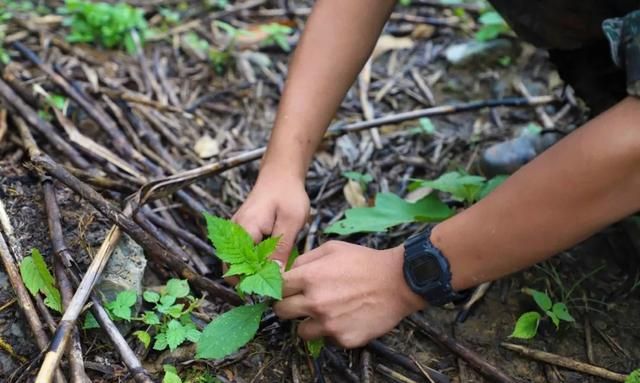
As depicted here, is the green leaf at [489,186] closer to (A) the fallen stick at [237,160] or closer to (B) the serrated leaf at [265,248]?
(A) the fallen stick at [237,160]

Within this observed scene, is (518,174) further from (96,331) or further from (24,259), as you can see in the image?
(24,259)

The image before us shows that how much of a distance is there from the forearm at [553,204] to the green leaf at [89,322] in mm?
773

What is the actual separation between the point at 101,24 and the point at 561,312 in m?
2.05

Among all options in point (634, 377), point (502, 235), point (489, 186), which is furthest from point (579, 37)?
point (634, 377)

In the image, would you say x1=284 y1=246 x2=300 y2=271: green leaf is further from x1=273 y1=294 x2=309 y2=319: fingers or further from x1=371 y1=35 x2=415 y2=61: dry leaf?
x1=371 y1=35 x2=415 y2=61: dry leaf

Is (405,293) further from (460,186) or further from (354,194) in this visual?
(354,194)

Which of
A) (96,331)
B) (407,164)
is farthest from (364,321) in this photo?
(407,164)

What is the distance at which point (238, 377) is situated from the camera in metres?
1.64

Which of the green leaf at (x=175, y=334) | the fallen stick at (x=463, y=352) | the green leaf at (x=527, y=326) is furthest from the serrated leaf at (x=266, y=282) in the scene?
the green leaf at (x=527, y=326)

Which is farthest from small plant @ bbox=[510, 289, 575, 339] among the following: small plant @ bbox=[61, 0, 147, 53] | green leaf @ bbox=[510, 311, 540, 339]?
small plant @ bbox=[61, 0, 147, 53]

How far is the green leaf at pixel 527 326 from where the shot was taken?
1776mm

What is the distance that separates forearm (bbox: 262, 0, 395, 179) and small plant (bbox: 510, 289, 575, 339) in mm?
674

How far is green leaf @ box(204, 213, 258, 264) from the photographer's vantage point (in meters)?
1.54

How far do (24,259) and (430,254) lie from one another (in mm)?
898
